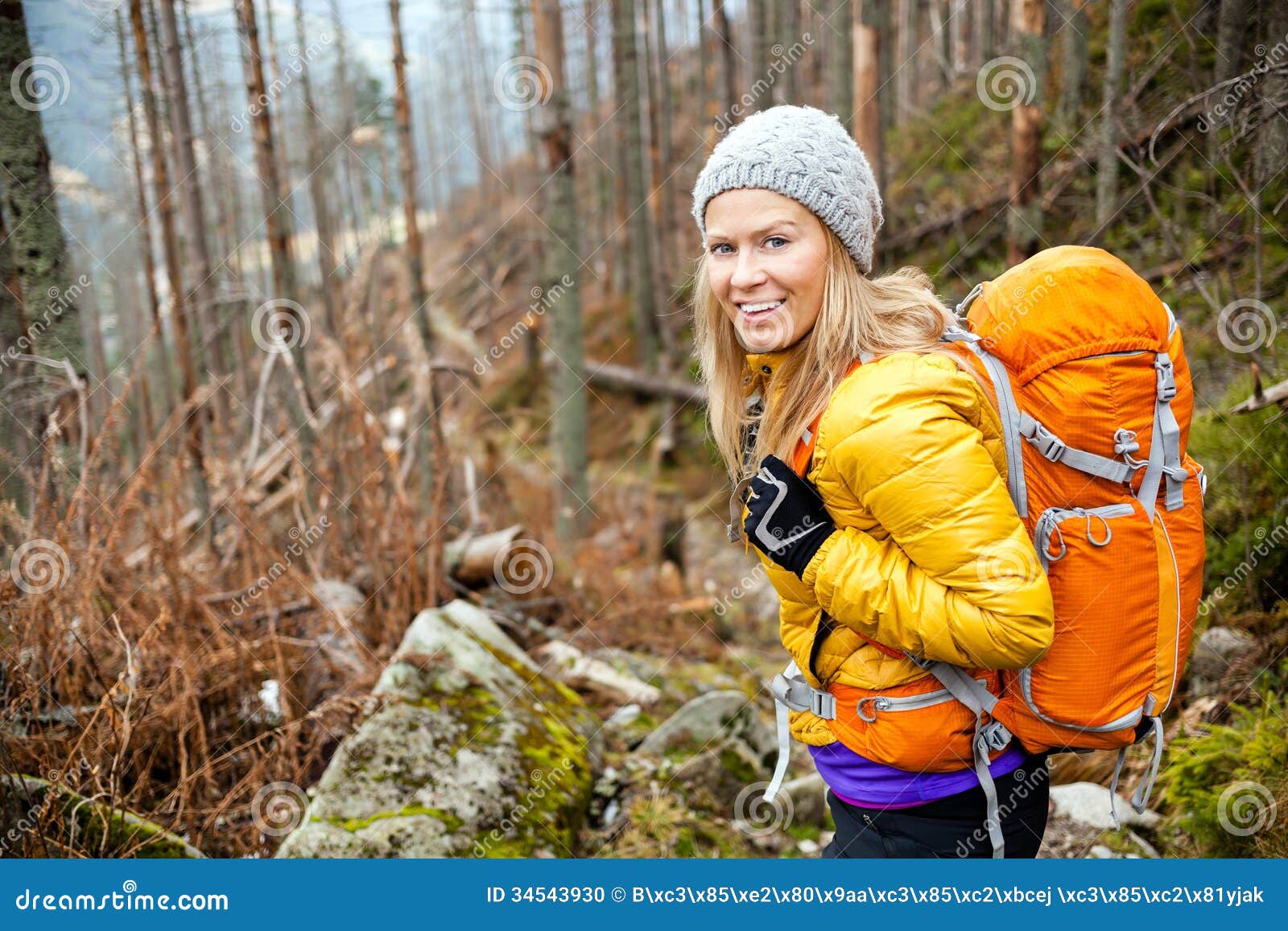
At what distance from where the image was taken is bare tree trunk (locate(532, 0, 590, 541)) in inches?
310

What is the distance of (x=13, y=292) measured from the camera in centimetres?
423

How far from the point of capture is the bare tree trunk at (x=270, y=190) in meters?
6.63

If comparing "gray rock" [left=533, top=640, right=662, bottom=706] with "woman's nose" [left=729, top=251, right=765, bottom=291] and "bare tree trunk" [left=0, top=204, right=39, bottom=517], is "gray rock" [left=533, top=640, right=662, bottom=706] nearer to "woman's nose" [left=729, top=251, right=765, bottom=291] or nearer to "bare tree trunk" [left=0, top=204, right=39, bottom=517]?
"bare tree trunk" [left=0, top=204, right=39, bottom=517]

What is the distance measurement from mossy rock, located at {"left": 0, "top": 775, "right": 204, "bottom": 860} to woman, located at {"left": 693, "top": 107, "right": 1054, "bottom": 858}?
2.22 metres

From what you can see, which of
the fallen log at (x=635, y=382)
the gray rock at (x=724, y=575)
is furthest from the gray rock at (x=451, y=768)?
the fallen log at (x=635, y=382)

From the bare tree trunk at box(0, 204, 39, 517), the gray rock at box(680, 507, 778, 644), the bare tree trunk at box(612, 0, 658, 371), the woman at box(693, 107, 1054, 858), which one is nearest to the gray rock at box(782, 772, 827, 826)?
the woman at box(693, 107, 1054, 858)

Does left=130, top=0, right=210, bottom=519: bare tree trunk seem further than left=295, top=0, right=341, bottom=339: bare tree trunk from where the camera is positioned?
No

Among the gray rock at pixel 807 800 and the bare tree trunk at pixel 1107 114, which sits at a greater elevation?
the bare tree trunk at pixel 1107 114

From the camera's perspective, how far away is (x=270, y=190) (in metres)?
7.80

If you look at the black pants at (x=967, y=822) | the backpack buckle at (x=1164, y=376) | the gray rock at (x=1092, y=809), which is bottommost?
the gray rock at (x=1092, y=809)

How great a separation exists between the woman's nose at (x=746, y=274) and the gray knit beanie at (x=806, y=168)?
0.51 feet

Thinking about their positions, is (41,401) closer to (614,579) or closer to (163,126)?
(614,579)

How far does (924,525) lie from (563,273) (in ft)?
23.9

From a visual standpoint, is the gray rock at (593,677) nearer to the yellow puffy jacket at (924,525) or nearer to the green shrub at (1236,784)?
the green shrub at (1236,784)
